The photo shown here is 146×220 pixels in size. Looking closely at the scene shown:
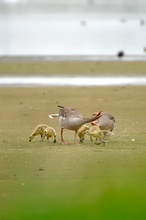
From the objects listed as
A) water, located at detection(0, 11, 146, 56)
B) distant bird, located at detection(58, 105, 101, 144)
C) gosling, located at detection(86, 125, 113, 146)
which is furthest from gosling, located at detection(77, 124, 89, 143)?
water, located at detection(0, 11, 146, 56)

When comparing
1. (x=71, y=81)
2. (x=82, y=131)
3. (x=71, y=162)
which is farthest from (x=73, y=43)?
(x=71, y=162)

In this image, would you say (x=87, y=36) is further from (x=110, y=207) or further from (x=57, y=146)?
(x=110, y=207)

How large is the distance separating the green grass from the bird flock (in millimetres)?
121

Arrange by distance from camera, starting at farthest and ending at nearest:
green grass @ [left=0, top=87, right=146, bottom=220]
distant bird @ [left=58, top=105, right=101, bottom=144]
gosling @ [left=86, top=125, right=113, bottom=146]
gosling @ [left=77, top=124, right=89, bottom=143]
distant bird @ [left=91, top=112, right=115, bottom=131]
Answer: distant bird @ [left=91, top=112, right=115, bottom=131] < gosling @ [left=77, top=124, right=89, bottom=143] < gosling @ [left=86, top=125, right=113, bottom=146] < distant bird @ [left=58, top=105, right=101, bottom=144] < green grass @ [left=0, top=87, right=146, bottom=220]

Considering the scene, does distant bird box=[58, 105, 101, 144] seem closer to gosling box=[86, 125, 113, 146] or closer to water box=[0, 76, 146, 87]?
gosling box=[86, 125, 113, 146]

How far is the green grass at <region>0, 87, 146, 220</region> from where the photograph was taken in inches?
77.9

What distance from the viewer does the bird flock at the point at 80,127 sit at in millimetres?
9273

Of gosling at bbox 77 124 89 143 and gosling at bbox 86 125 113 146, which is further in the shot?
gosling at bbox 77 124 89 143

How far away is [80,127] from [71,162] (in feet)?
4.46

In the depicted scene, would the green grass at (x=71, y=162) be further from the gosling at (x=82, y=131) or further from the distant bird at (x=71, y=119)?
the distant bird at (x=71, y=119)

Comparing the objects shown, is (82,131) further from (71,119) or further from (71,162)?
(71,162)

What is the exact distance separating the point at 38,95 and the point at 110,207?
1452cm

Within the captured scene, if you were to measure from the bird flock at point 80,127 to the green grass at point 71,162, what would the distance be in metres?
0.12

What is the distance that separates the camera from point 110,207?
1.96m
